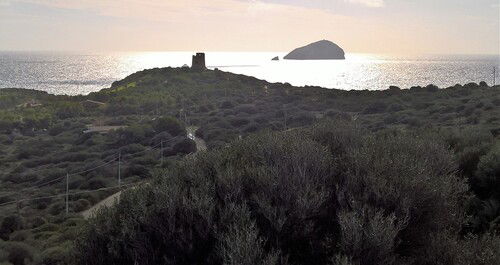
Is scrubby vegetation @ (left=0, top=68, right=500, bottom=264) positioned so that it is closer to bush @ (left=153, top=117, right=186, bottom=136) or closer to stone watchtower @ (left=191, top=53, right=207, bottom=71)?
bush @ (left=153, top=117, right=186, bottom=136)

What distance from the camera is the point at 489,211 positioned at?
29.5 ft

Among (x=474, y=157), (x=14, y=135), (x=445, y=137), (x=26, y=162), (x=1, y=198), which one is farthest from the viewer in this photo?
(x=14, y=135)

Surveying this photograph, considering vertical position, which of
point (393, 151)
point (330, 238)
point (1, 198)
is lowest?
point (1, 198)

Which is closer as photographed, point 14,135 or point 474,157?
point 474,157

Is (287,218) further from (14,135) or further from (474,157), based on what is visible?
(14,135)

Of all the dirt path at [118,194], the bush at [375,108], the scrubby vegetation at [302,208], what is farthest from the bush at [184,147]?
the bush at [375,108]

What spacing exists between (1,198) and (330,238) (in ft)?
56.5

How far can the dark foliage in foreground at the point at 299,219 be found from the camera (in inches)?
213

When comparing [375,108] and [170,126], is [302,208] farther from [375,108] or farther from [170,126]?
[375,108]

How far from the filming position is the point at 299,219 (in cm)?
601

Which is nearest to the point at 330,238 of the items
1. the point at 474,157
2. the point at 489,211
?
the point at 489,211

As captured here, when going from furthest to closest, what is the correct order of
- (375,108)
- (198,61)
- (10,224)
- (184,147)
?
(198,61), (375,108), (184,147), (10,224)

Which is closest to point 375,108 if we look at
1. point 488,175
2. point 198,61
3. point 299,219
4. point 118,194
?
point 118,194

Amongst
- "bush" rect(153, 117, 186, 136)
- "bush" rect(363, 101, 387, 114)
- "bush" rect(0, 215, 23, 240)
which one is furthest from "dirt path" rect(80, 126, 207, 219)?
"bush" rect(363, 101, 387, 114)
